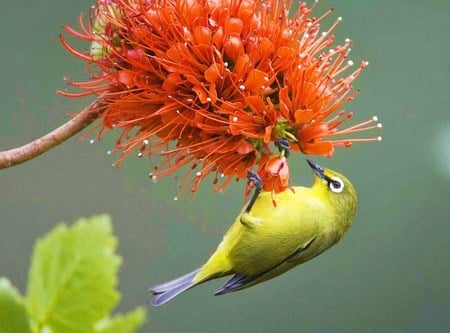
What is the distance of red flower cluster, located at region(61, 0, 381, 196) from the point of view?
1.47 meters

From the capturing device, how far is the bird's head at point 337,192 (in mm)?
2090

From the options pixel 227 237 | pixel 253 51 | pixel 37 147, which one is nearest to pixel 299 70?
pixel 253 51

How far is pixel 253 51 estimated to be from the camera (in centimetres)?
149

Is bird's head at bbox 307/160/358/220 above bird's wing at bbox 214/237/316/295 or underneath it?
above

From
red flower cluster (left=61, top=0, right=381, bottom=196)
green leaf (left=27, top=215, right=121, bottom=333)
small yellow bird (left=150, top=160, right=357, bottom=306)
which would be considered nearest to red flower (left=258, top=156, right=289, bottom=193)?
A: red flower cluster (left=61, top=0, right=381, bottom=196)

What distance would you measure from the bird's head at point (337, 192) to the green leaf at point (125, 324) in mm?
1845

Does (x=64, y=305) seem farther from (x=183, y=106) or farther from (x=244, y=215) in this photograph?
(x=244, y=215)

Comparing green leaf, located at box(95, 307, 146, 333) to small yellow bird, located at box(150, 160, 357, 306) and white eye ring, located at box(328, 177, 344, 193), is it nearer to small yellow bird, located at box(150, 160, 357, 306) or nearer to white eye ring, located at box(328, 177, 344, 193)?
small yellow bird, located at box(150, 160, 357, 306)

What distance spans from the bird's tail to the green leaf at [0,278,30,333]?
1.76 m

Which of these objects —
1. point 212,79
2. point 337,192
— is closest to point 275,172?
point 212,79

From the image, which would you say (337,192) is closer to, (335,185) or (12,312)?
(335,185)

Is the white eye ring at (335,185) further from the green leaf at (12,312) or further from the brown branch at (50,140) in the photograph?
the green leaf at (12,312)

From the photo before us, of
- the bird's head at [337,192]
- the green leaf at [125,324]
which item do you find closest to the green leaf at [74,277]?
the green leaf at [125,324]

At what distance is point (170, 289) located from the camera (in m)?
2.03
